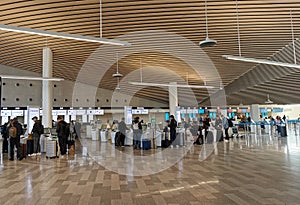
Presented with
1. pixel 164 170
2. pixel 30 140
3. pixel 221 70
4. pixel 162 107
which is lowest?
pixel 164 170

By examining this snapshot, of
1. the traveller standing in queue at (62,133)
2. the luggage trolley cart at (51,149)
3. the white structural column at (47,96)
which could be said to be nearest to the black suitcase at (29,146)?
the luggage trolley cart at (51,149)

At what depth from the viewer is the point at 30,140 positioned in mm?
8125

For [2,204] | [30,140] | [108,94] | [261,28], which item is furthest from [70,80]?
[2,204]

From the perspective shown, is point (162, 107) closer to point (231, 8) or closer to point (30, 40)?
point (30, 40)

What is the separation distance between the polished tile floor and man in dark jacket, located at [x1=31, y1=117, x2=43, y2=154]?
1.93m

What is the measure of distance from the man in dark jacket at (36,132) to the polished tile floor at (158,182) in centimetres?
193

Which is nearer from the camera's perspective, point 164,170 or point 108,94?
point 164,170

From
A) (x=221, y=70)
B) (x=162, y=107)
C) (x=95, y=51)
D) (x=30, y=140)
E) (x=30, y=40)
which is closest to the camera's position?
(x=30, y=140)

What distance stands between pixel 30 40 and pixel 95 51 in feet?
8.21

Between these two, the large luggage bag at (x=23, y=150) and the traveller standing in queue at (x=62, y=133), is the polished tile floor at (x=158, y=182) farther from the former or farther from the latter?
the traveller standing in queue at (x=62, y=133)

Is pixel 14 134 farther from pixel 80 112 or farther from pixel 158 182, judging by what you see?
pixel 80 112

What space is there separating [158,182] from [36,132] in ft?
18.6

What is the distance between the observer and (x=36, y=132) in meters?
8.19

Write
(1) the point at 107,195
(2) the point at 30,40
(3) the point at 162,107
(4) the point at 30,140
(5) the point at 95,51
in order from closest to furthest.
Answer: (1) the point at 107,195 < (4) the point at 30,140 < (2) the point at 30,40 < (5) the point at 95,51 < (3) the point at 162,107
